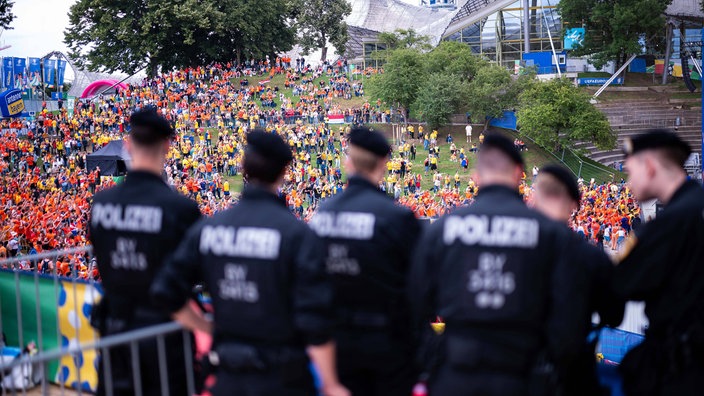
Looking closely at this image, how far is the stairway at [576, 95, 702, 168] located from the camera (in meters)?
47.9

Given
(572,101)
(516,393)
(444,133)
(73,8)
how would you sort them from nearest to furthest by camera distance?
(516,393) < (572,101) < (444,133) < (73,8)

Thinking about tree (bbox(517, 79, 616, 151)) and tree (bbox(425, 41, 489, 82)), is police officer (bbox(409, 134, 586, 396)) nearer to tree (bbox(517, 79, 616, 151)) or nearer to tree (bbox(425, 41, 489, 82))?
tree (bbox(517, 79, 616, 151))

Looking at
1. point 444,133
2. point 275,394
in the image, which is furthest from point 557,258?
point 444,133

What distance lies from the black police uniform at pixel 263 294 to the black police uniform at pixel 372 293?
0.48 m

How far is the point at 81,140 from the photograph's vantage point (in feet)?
124

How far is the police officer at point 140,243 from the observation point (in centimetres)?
378

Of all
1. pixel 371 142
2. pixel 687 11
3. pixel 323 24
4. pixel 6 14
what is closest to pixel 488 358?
pixel 371 142

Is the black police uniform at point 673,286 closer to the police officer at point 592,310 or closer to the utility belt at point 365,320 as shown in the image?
the police officer at point 592,310

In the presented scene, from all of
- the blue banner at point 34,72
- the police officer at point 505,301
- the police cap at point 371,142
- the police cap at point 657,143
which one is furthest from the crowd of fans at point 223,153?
the police cap at point 657,143

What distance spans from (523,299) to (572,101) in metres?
41.7

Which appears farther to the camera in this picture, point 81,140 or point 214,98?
point 214,98

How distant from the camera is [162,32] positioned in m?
57.4

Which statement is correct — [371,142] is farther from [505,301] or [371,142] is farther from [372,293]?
[505,301]

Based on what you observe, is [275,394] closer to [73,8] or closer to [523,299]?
[523,299]
